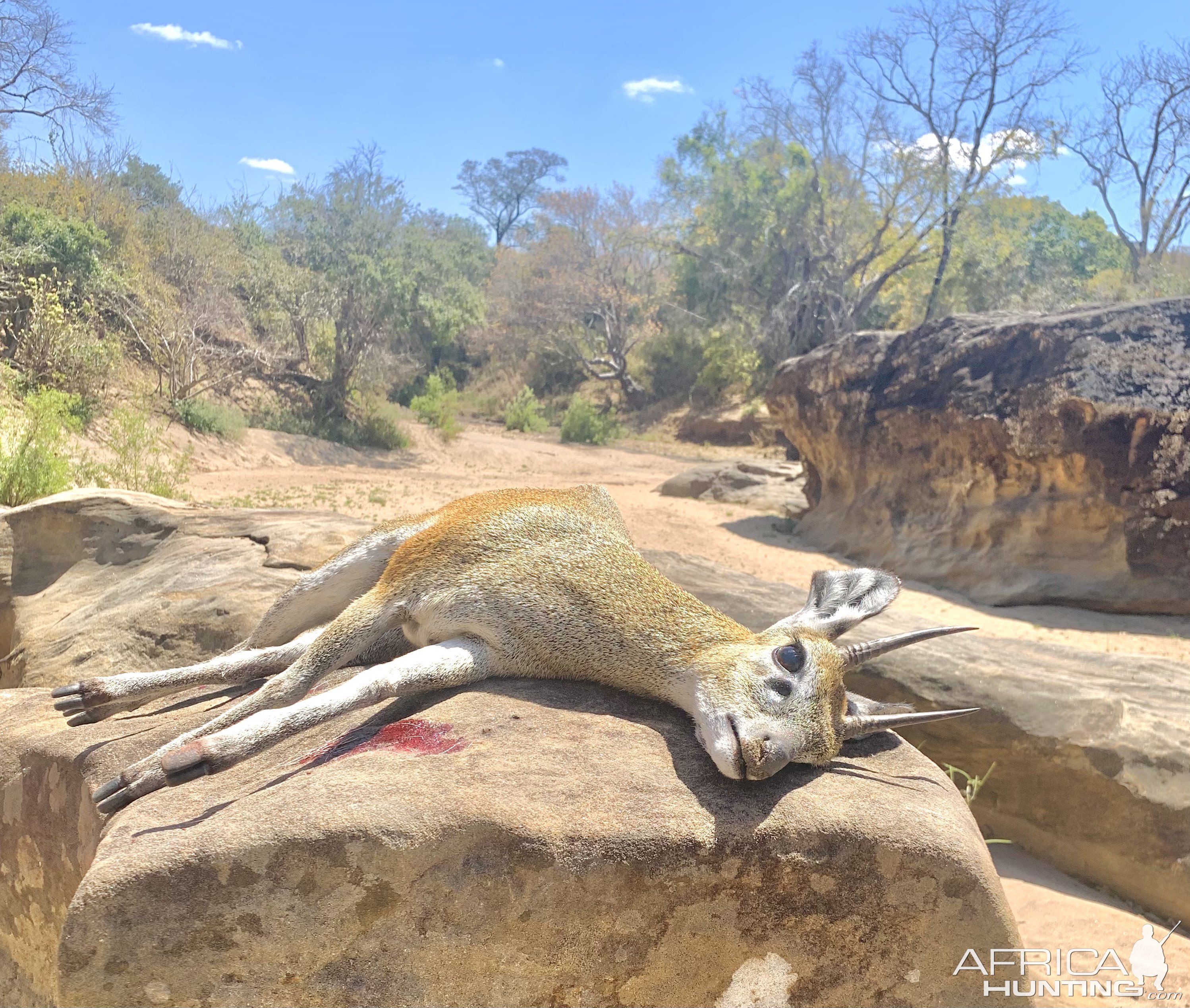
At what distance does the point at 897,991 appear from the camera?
7.95 feet

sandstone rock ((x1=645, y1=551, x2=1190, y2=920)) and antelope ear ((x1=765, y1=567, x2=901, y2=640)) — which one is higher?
antelope ear ((x1=765, y1=567, x2=901, y2=640))

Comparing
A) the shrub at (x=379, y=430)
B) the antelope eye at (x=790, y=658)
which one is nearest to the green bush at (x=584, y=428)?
the shrub at (x=379, y=430)

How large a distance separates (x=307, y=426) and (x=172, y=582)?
1632cm

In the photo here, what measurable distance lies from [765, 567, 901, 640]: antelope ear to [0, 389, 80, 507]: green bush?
7.02 meters

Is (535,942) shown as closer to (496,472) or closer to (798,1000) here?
(798,1000)

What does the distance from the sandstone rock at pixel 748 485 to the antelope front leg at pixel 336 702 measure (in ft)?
39.6

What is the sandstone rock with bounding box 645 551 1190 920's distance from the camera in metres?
4.16

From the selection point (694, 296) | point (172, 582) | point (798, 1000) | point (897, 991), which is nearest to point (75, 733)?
point (172, 582)

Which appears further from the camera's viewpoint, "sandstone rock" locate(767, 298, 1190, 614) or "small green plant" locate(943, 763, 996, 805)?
"sandstone rock" locate(767, 298, 1190, 614)

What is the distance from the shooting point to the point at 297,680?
307 centimetres

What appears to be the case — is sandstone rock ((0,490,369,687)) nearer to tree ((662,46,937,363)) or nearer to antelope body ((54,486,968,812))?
antelope body ((54,486,968,812))

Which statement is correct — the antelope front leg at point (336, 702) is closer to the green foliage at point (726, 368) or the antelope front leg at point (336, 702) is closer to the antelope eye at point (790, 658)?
the antelope eye at point (790, 658)

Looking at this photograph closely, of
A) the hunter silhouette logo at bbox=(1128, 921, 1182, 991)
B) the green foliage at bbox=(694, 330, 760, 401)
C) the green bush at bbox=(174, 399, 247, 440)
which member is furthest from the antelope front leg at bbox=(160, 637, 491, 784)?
the green foliage at bbox=(694, 330, 760, 401)

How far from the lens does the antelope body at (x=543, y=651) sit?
8.62ft
